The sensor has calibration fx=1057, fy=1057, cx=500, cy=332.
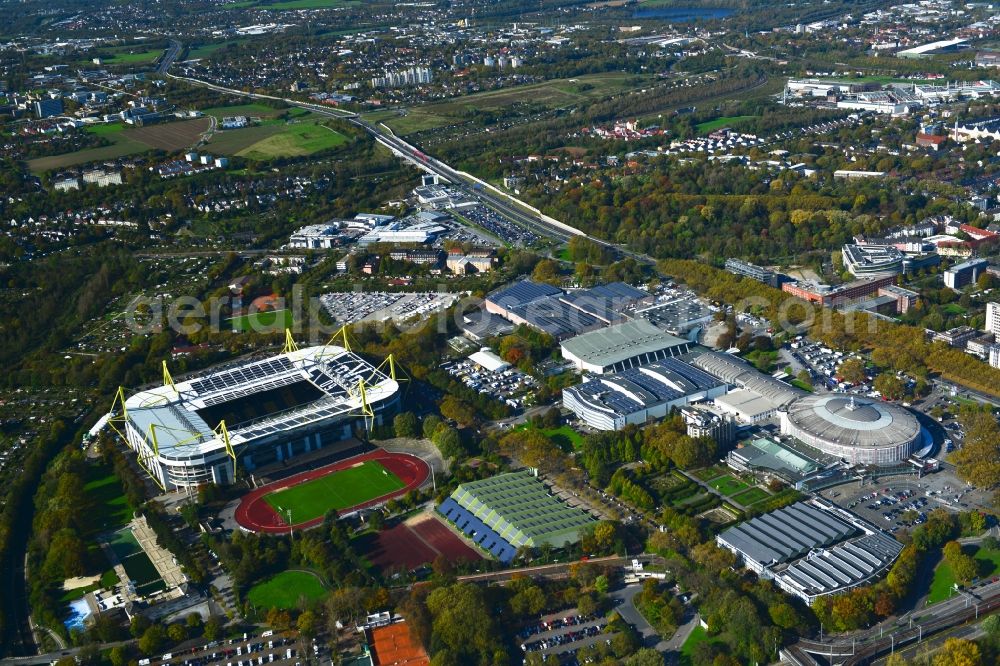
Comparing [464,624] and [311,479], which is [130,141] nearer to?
[311,479]

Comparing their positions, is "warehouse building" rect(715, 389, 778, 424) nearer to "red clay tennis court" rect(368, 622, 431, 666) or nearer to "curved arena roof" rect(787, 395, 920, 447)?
"curved arena roof" rect(787, 395, 920, 447)

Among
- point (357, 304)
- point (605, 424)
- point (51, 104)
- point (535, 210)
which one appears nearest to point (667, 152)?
point (535, 210)

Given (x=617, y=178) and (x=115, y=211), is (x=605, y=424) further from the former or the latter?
(x=115, y=211)

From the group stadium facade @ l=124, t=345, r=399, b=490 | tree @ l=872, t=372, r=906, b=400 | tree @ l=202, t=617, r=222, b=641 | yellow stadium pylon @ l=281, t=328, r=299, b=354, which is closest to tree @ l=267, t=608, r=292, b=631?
tree @ l=202, t=617, r=222, b=641

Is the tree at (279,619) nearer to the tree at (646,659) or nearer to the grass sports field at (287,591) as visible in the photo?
the grass sports field at (287,591)

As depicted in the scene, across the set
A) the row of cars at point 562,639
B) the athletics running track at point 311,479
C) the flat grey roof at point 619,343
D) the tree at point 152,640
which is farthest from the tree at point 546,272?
the tree at point 152,640

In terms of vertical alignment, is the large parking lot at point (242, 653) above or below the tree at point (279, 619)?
below
